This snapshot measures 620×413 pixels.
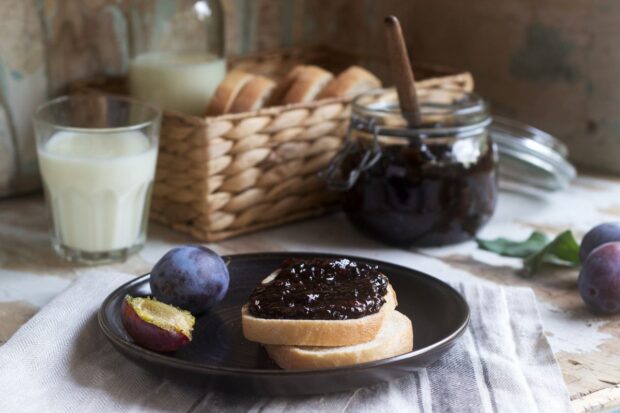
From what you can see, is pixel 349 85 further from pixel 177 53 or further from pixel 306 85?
pixel 177 53

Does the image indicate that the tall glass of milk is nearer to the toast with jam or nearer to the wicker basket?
the wicker basket

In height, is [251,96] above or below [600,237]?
above

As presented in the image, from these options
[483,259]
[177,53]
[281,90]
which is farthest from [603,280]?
[177,53]

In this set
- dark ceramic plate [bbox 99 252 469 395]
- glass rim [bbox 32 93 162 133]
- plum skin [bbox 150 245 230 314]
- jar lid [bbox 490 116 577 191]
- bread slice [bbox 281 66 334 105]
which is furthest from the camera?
jar lid [bbox 490 116 577 191]

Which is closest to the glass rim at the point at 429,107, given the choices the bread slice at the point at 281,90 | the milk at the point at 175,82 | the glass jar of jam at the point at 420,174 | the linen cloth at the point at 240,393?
the glass jar of jam at the point at 420,174

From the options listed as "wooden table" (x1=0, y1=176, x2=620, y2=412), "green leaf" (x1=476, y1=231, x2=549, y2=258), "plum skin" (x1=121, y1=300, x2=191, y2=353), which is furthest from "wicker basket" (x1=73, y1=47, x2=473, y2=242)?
"plum skin" (x1=121, y1=300, x2=191, y2=353)

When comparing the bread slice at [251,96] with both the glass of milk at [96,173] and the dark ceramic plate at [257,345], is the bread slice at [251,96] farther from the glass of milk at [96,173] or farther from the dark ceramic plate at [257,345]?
the dark ceramic plate at [257,345]
